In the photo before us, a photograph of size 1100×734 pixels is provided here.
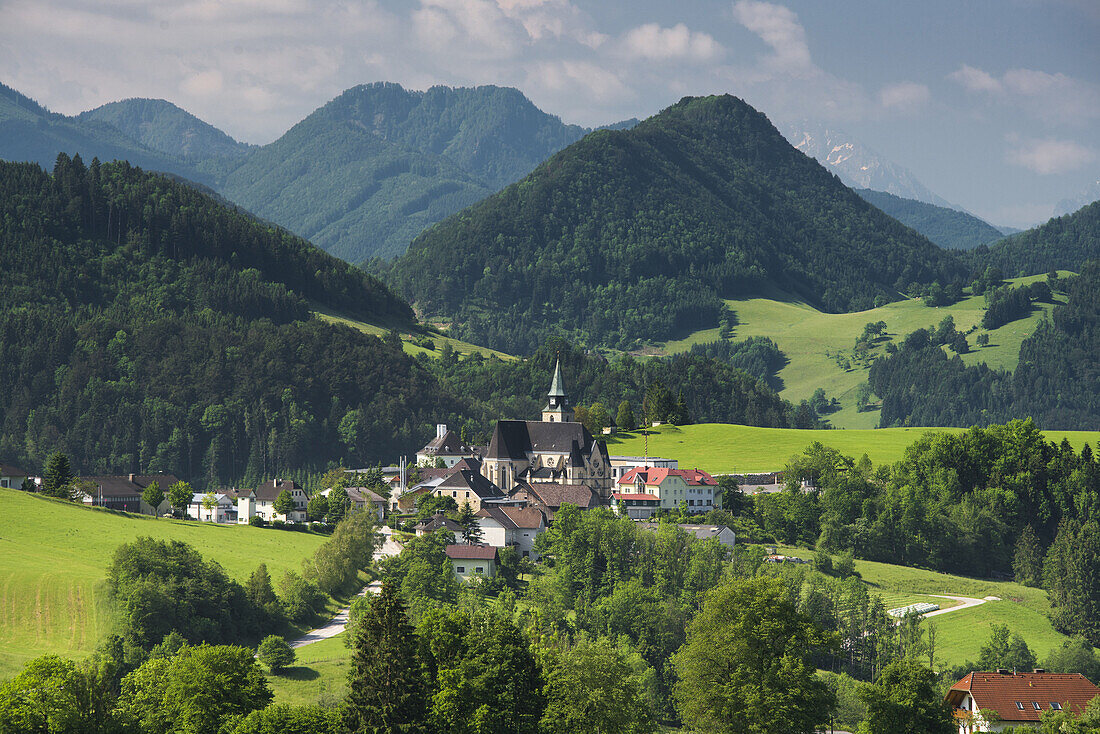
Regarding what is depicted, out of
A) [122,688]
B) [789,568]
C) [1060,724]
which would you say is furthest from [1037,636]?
[122,688]

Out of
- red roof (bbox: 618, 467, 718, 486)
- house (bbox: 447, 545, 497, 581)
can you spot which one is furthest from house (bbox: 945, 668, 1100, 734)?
red roof (bbox: 618, 467, 718, 486)

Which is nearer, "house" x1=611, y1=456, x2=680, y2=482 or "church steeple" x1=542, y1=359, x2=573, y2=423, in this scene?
"house" x1=611, y1=456, x2=680, y2=482

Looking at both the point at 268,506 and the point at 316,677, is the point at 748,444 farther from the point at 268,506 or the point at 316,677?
the point at 316,677

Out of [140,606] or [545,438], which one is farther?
[545,438]

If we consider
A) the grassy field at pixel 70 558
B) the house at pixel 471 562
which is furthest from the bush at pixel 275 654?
the house at pixel 471 562

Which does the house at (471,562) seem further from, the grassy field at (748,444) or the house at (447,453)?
the grassy field at (748,444)

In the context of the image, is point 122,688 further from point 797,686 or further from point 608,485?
point 608,485

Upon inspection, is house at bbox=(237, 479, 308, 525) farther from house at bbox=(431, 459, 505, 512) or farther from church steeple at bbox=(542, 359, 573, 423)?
church steeple at bbox=(542, 359, 573, 423)
